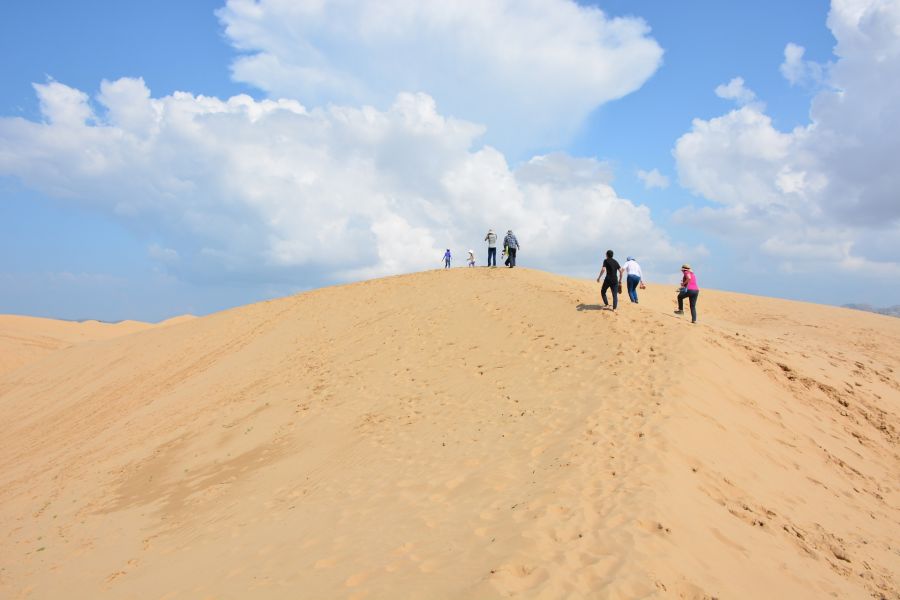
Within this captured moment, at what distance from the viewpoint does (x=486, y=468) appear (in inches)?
310

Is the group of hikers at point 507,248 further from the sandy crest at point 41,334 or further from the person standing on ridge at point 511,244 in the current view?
the sandy crest at point 41,334

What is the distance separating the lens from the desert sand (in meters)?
5.33

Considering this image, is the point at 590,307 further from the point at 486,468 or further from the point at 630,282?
the point at 486,468

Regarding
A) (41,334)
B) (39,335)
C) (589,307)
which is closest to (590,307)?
(589,307)

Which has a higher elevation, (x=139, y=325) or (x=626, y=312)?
(x=626, y=312)

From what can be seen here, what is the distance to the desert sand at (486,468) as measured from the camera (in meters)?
5.33

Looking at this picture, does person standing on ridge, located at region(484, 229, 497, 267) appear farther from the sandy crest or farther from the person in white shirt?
the sandy crest

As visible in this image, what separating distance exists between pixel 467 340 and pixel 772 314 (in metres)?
17.1

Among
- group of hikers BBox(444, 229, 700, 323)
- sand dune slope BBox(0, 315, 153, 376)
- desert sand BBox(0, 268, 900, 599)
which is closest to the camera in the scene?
desert sand BBox(0, 268, 900, 599)

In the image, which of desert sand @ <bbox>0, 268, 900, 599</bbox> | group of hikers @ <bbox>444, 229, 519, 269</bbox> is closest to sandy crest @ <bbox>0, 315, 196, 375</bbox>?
desert sand @ <bbox>0, 268, 900, 599</bbox>

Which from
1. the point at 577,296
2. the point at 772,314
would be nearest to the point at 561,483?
the point at 577,296

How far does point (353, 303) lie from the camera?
74.6 feet

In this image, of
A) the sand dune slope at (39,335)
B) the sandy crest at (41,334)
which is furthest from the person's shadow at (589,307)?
the sand dune slope at (39,335)

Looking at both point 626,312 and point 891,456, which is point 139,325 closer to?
point 626,312
